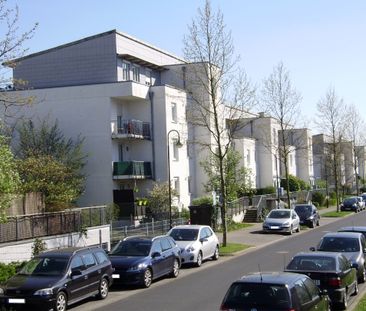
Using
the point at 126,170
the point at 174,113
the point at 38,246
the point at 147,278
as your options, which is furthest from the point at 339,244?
the point at 174,113

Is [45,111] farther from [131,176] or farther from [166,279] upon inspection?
[166,279]

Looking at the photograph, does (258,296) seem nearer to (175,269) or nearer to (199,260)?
(175,269)

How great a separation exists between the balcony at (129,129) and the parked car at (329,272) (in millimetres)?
30563

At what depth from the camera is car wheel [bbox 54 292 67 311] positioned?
15.5 m

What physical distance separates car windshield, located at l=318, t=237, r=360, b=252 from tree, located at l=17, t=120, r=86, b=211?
16752 mm

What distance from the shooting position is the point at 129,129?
45719mm

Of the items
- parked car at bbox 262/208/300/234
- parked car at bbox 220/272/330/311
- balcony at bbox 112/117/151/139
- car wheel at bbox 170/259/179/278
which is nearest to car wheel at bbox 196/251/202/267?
car wheel at bbox 170/259/179/278

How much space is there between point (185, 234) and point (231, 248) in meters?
5.73

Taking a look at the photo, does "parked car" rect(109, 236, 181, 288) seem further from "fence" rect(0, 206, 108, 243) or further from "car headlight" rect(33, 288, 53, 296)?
"fence" rect(0, 206, 108, 243)

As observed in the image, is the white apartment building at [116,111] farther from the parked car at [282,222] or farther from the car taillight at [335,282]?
the car taillight at [335,282]

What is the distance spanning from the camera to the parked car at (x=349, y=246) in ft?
62.6

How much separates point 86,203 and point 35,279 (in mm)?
30500

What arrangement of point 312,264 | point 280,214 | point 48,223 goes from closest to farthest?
1. point 312,264
2. point 48,223
3. point 280,214

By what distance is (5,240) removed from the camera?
23.7 metres
